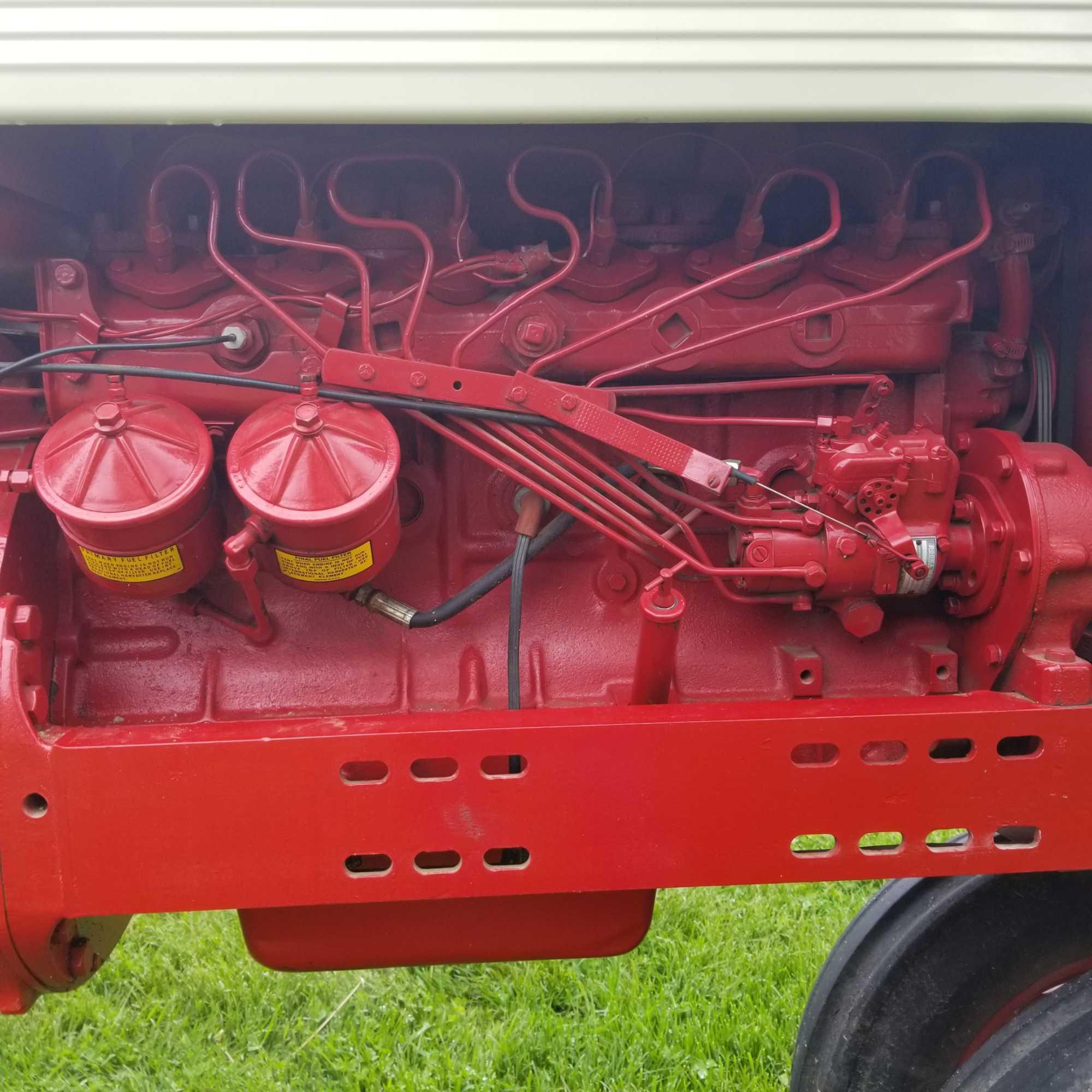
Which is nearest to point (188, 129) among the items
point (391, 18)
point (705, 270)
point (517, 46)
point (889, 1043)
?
point (391, 18)

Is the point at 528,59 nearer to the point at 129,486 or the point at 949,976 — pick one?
the point at 129,486

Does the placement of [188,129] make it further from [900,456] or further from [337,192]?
[900,456]

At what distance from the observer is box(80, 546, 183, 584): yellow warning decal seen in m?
1.19

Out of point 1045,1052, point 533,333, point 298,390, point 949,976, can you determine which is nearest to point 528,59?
point 533,333

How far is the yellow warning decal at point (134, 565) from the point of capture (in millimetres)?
1188

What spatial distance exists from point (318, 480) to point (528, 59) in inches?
22.8

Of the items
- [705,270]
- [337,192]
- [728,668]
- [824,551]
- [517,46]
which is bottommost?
[728,668]

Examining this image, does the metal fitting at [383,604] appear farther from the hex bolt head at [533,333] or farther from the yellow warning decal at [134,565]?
the hex bolt head at [533,333]

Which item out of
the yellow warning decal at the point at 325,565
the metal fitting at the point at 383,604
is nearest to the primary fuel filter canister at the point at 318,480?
the yellow warning decal at the point at 325,565

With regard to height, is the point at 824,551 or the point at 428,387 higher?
the point at 428,387

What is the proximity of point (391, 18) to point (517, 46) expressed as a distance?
15 centimetres

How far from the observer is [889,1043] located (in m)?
1.54

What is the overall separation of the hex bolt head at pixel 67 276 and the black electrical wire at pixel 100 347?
0.09 meters

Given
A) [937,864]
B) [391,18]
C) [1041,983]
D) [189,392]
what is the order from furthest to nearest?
1. [1041,983]
2. [189,392]
3. [937,864]
4. [391,18]
